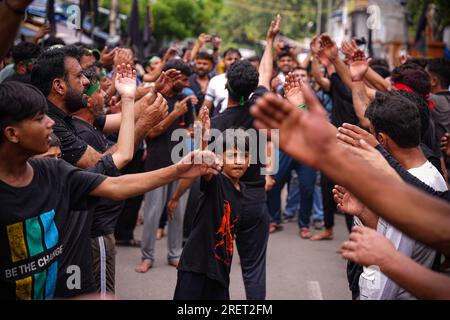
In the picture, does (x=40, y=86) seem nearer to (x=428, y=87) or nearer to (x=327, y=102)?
(x=428, y=87)

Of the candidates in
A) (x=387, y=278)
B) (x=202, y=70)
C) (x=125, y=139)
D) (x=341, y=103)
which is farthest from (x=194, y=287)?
(x=202, y=70)

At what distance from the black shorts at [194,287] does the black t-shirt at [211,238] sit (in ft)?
0.16

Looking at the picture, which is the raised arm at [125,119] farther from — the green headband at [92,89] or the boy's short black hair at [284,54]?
the boy's short black hair at [284,54]

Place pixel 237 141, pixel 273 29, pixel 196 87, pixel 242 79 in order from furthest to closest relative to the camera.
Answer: pixel 196 87
pixel 273 29
pixel 242 79
pixel 237 141

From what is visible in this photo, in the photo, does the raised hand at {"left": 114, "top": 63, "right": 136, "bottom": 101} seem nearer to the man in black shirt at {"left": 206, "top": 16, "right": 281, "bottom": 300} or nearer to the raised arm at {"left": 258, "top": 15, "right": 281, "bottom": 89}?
the man in black shirt at {"left": 206, "top": 16, "right": 281, "bottom": 300}

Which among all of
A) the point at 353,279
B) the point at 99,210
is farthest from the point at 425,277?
the point at 99,210

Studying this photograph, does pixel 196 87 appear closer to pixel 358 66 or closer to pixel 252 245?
pixel 358 66

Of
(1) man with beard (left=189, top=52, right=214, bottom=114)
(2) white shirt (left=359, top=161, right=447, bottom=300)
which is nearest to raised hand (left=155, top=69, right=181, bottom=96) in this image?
(2) white shirt (left=359, top=161, right=447, bottom=300)

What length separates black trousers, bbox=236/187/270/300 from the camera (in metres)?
5.10

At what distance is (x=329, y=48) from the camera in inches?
226

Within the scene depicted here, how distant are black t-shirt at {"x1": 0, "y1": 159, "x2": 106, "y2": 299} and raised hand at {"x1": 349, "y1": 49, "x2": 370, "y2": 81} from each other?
2.97m

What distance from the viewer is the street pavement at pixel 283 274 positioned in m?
6.03

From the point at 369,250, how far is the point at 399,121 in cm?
118

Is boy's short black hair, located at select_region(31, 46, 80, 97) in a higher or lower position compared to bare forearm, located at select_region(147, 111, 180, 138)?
higher
